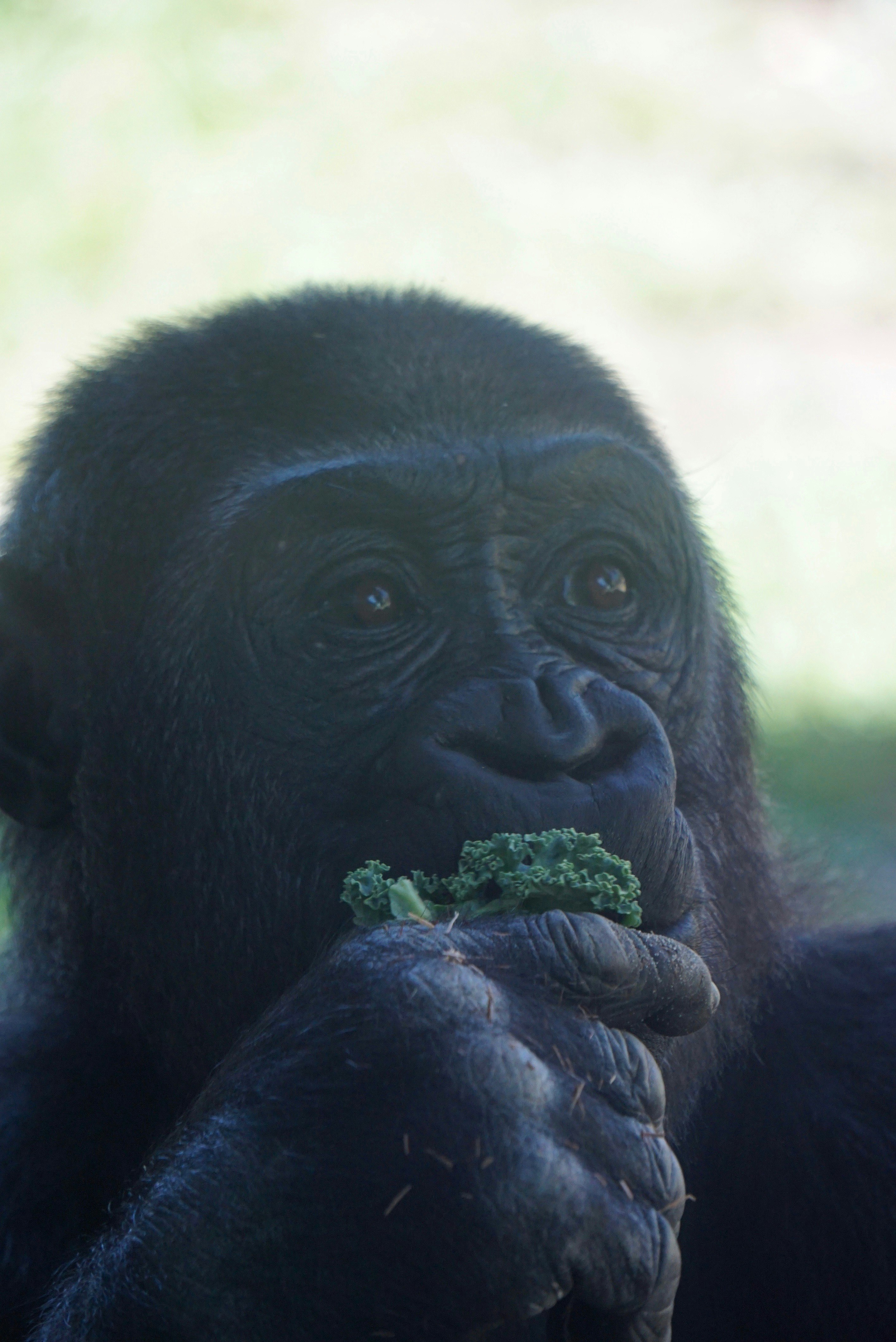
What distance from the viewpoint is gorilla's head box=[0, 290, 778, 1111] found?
2.72 meters

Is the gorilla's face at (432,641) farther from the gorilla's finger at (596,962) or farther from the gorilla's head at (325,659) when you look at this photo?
the gorilla's finger at (596,962)

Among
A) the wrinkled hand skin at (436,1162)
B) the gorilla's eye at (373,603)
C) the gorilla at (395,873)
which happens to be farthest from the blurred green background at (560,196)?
the wrinkled hand skin at (436,1162)

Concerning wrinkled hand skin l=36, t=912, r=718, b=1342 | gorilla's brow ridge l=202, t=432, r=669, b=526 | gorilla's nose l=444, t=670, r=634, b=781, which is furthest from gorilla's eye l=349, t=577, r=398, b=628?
wrinkled hand skin l=36, t=912, r=718, b=1342

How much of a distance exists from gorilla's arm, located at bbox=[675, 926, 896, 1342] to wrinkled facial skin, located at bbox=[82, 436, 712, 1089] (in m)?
0.78

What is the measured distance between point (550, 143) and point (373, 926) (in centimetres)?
1191

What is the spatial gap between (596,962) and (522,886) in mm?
181

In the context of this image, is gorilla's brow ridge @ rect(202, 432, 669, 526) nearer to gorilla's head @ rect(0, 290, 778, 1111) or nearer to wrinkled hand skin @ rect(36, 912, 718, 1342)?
gorilla's head @ rect(0, 290, 778, 1111)

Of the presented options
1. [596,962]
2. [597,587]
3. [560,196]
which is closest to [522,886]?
[596,962]

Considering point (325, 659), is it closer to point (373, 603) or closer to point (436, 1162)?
point (373, 603)

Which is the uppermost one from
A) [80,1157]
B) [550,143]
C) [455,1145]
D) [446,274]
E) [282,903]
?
[550,143]

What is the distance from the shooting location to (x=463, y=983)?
7.06 feet

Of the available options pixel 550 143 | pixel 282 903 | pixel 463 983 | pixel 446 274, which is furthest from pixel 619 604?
pixel 550 143

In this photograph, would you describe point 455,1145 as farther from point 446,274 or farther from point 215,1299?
point 446,274

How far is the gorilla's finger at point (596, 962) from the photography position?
222cm
